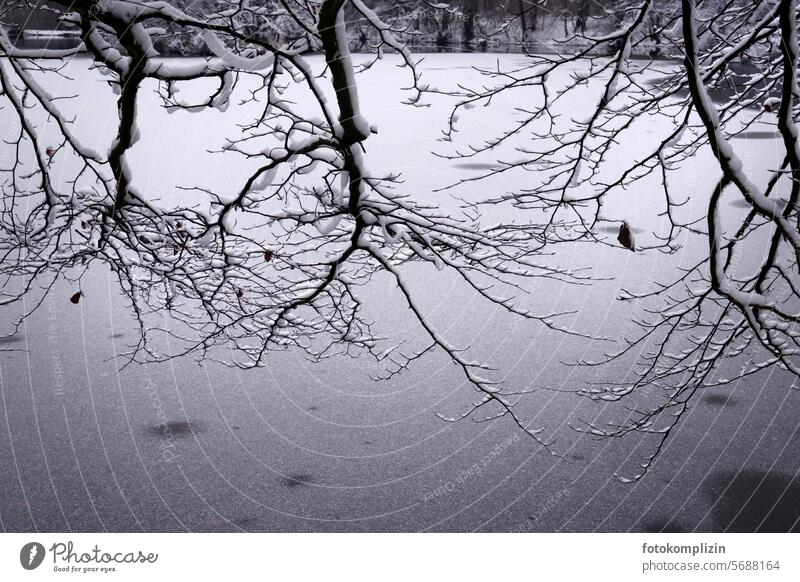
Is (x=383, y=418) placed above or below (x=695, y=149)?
below

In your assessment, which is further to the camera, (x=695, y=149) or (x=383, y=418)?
(x=383, y=418)

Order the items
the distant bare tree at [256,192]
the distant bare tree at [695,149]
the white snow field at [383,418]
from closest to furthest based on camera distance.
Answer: the distant bare tree at [695,149] < the distant bare tree at [256,192] < the white snow field at [383,418]

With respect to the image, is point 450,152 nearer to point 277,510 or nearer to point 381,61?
point 381,61

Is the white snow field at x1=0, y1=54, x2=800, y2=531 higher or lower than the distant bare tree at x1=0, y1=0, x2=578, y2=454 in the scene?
lower

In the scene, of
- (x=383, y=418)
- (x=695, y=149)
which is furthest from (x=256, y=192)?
(x=695, y=149)

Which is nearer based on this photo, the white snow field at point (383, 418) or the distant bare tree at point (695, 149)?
the distant bare tree at point (695, 149)

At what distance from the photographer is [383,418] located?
2.46 m

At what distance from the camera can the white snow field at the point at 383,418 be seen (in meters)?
2.03

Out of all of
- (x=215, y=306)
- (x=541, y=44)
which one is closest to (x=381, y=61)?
(x=541, y=44)

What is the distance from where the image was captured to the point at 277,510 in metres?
2.10

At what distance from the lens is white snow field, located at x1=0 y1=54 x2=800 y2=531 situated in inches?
79.9

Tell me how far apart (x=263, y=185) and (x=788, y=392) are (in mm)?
1882

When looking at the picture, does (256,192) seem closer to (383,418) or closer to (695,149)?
(383,418)

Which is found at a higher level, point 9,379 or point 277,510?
point 9,379
